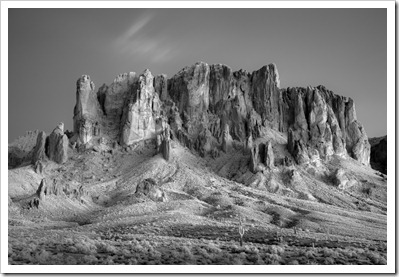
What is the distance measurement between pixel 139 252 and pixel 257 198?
6927 centimetres

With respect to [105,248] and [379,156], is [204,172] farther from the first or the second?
[105,248]

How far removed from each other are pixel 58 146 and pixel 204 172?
38867 mm

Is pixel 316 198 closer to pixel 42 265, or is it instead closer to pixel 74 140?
pixel 74 140

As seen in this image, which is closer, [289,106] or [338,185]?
[338,185]

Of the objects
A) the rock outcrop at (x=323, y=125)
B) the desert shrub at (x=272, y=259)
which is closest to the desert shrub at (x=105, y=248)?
the desert shrub at (x=272, y=259)

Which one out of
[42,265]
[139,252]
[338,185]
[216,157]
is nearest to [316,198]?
[338,185]

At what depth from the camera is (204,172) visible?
390ft

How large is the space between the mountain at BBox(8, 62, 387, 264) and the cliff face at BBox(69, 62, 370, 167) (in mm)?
418

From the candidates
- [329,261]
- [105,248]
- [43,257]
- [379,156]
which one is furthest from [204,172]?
[43,257]

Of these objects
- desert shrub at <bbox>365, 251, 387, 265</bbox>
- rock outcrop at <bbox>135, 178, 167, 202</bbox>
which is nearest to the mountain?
desert shrub at <bbox>365, 251, 387, 265</bbox>

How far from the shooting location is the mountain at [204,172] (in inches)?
2148

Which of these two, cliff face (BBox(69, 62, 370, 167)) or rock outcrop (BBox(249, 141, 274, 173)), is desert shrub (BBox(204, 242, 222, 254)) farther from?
cliff face (BBox(69, 62, 370, 167))

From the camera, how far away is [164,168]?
116 m

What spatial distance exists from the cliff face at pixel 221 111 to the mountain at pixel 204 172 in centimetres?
42
